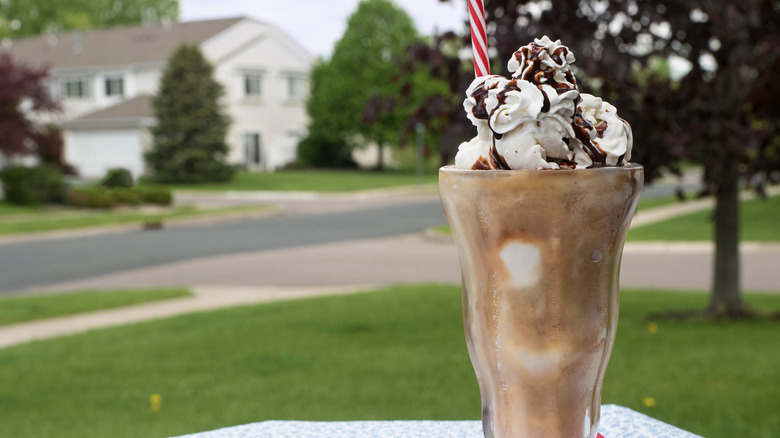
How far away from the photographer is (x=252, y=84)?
38.8 meters

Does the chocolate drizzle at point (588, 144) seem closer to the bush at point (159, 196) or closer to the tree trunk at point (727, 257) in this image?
the tree trunk at point (727, 257)

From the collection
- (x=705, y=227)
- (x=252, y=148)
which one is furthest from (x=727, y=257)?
(x=252, y=148)

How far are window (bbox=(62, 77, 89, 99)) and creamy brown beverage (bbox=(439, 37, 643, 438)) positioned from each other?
40586 millimetres

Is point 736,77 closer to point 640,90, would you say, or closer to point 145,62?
point 640,90

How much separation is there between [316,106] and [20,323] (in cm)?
3224

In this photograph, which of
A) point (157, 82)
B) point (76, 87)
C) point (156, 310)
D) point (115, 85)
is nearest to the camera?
point (156, 310)

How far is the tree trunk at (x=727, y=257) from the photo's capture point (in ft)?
22.2

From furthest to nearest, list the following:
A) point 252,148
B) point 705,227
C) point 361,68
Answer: point 252,148 < point 361,68 < point 705,227

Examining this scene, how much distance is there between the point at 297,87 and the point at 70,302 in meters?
32.9

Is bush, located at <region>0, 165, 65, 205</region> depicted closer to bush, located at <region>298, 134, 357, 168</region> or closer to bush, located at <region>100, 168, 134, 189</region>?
bush, located at <region>298, 134, 357, 168</region>

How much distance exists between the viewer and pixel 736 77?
261 inches

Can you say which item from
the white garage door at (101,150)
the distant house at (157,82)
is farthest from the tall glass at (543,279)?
the distant house at (157,82)

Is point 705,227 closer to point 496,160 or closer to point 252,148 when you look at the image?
point 496,160

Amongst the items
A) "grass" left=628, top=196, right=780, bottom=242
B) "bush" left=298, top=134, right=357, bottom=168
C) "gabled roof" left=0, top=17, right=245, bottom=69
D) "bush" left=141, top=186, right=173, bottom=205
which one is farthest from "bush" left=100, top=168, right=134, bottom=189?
"bush" left=298, top=134, right=357, bottom=168
